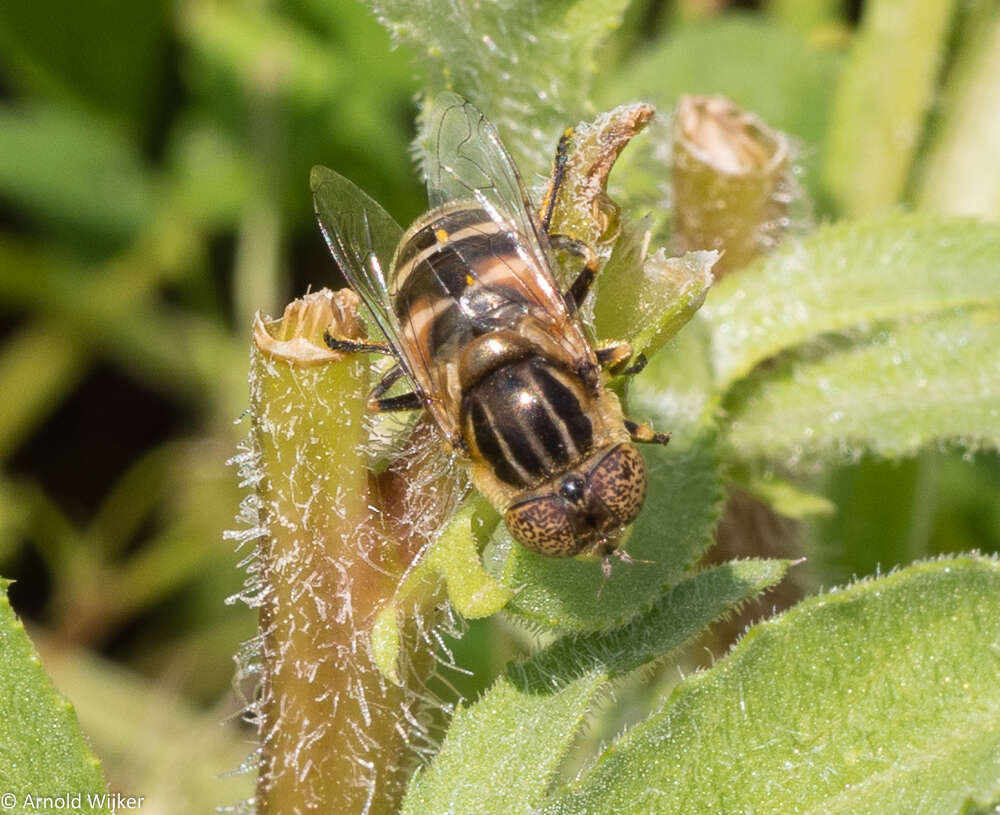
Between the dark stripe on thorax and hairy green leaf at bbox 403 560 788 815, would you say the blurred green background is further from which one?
hairy green leaf at bbox 403 560 788 815

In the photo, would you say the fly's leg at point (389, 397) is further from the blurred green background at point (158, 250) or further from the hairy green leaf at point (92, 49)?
the hairy green leaf at point (92, 49)

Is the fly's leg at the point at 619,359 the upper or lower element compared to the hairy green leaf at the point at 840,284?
upper

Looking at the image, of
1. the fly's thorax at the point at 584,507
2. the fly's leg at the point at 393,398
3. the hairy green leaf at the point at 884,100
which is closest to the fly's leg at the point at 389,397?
the fly's leg at the point at 393,398

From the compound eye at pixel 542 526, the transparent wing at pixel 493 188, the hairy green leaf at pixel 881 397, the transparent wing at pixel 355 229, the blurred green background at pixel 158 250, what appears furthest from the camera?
the blurred green background at pixel 158 250

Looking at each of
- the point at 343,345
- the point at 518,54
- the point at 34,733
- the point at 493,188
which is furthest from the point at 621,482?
the point at 518,54

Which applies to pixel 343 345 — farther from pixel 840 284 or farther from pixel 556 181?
pixel 840 284

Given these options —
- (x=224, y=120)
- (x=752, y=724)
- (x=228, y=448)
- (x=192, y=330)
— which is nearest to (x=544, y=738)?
(x=752, y=724)
